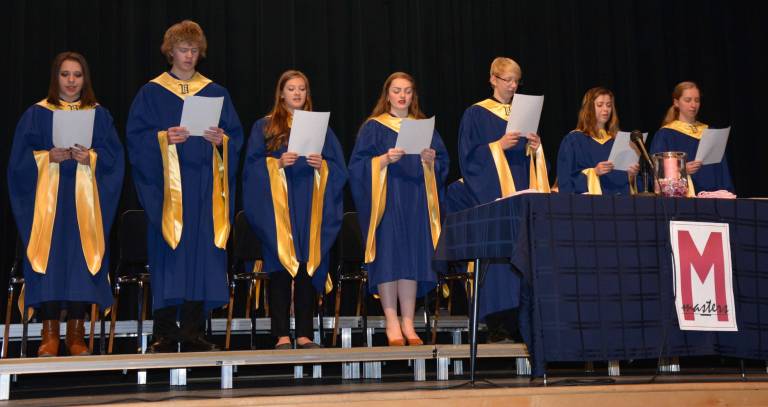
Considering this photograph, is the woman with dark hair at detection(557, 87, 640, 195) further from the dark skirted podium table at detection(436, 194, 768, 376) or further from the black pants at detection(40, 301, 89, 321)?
the black pants at detection(40, 301, 89, 321)

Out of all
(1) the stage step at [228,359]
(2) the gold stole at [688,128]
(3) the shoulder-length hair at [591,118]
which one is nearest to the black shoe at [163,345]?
(1) the stage step at [228,359]

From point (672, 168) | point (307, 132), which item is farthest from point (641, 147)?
point (307, 132)

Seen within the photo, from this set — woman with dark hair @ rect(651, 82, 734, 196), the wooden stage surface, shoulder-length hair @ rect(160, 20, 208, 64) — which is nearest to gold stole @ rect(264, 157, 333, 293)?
shoulder-length hair @ rect(160, 20, 208, 64)

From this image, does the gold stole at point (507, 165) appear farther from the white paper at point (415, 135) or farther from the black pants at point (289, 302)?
the black pants at point (289, 302)

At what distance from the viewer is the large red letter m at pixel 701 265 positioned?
3666 mm

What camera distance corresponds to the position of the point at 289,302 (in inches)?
210

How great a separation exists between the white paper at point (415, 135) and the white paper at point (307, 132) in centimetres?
50

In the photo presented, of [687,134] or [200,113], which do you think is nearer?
[200,113]

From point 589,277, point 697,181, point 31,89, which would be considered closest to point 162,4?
point 31,89

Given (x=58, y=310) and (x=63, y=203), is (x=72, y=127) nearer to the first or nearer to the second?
(x=63, y=203)

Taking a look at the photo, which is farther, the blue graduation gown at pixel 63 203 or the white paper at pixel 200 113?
the blue graduation gown at pixel 63 203

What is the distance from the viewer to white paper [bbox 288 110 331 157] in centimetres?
502

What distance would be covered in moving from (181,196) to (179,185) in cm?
7

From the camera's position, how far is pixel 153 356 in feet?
14.5
